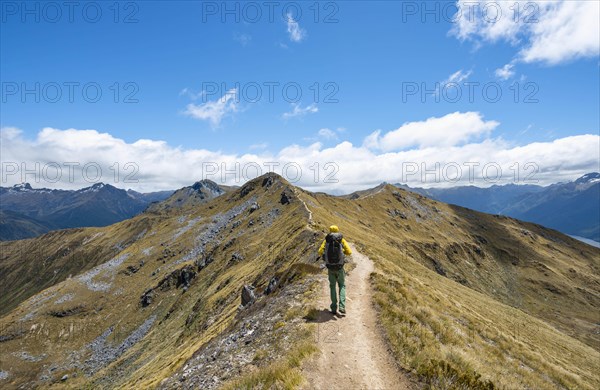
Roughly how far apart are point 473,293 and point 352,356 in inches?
2597

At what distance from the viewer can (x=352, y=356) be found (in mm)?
14148

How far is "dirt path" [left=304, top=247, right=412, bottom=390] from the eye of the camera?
12.5m

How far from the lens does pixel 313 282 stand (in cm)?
2372

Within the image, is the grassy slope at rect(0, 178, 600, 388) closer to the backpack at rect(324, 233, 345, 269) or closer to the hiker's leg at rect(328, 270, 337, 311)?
the hiker's leg at rect(328, 270, 337, 311)

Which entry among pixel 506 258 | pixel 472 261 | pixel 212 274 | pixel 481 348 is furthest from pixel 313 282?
pixel 506 258

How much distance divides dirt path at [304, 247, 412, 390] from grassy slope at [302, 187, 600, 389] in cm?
80

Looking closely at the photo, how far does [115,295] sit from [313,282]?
364 feet

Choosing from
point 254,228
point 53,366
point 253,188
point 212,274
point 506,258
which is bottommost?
point 53,366

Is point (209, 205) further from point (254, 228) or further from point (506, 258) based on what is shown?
point (506, 258)

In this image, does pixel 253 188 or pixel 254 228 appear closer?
pixel 254 228

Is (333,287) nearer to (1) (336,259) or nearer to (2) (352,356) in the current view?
(1) (336,259)

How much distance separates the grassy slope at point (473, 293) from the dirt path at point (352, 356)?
2.64ft

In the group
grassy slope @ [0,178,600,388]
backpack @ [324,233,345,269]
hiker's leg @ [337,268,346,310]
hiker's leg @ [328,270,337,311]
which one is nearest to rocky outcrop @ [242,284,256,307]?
grassy slope @ [0,178,600,388]

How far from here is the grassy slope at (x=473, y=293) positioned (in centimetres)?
1561
